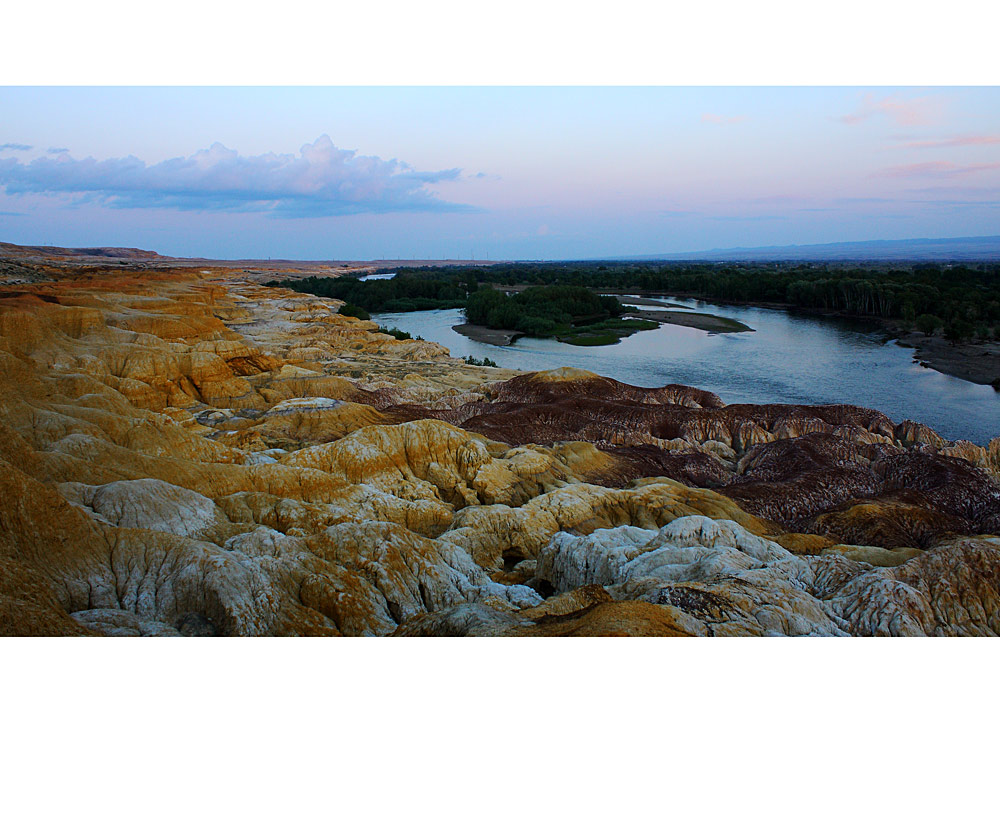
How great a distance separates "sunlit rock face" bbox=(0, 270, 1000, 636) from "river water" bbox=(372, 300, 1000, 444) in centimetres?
1178

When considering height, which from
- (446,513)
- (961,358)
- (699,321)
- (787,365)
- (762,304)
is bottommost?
(446,513)

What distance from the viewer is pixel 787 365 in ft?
162

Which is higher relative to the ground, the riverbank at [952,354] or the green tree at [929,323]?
the green tree at [929,323]

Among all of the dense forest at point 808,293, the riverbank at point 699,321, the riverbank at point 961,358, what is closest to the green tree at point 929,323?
the dense forest at point 808,293

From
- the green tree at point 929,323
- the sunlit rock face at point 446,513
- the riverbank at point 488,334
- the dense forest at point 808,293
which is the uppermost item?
the dense forest at point 808,293

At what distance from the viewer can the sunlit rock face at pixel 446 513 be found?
27.8 ft

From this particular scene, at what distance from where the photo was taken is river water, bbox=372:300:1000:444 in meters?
37.2

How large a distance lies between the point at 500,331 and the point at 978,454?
5503 cm

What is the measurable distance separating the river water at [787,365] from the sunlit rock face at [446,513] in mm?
11777

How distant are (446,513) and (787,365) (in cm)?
4211

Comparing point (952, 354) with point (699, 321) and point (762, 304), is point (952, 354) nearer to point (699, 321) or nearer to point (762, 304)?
point (699, 321)

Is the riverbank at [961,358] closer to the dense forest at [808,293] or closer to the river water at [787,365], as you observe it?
the river water at [787,365]

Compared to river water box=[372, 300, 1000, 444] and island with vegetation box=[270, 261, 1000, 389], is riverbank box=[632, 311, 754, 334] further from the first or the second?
river water box=[372, 300, 1000, 444]

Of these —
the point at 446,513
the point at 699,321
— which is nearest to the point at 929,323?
the point at 699,321
